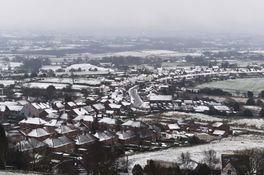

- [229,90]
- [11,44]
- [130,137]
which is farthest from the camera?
[11,44]

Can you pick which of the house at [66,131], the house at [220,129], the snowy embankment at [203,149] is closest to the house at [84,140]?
the house at [66,131]

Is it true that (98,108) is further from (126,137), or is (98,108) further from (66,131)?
(126,137)

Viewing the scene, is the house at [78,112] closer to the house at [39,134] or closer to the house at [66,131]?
the house at [66,131]

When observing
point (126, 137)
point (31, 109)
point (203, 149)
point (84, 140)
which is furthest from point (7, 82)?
point (203, 149)

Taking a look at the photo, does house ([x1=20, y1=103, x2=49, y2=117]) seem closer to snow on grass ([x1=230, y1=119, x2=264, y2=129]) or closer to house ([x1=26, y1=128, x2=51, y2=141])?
house ([x1=26, y1=128, x2=51, y2=141])

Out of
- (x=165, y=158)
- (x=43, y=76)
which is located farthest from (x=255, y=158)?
(x=43, y=76)

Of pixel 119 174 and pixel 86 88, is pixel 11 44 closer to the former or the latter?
pixel 86 88
